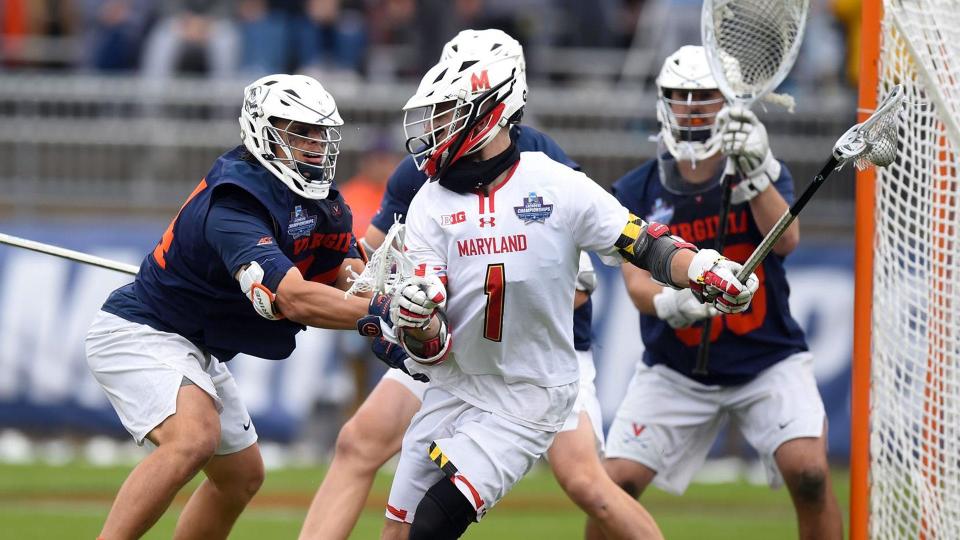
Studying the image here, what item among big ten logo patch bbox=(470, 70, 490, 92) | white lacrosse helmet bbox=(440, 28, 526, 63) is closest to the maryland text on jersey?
big ten logo patch bbox=(470, 70, 490, 92)

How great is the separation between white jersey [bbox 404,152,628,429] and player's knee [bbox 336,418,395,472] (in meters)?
0.82

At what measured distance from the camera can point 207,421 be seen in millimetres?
5891

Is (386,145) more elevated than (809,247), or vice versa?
(386,145)

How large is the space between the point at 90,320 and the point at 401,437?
564cm

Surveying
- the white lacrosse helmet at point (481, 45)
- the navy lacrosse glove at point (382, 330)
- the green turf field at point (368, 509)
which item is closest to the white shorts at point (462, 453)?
the navy lacrosse glove at point (382, 330)

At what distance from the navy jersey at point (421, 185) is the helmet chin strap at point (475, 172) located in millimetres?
1045

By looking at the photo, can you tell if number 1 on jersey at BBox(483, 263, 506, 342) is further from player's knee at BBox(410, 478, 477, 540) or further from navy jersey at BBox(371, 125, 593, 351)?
navy jersey at BBox(371, 125, 593, 351)

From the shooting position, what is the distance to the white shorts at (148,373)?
593 cm

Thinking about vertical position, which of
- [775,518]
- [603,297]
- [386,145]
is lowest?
[775,518]

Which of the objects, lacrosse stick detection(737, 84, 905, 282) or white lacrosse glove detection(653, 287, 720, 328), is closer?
lacrosse stick detection(737, 84, 905, 282)

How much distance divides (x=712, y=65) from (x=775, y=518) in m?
3.91

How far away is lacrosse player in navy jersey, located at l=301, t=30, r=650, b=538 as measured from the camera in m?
5.95

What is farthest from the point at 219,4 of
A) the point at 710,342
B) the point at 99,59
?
the point at 710,342

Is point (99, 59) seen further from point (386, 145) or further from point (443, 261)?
point (443, 261)
